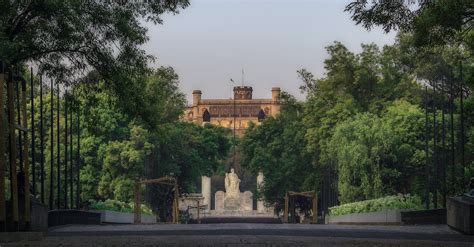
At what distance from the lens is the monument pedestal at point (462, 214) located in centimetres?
1938

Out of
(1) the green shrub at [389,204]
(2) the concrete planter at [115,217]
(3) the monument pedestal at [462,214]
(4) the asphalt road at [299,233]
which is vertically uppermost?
(3) the monument pedestal at [462,214]

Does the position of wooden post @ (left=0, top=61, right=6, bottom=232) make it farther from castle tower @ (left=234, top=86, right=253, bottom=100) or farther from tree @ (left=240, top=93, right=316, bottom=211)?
castle tower @ (left=234, top=86, right=253, bottom=100)

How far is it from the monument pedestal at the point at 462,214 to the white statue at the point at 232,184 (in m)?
100

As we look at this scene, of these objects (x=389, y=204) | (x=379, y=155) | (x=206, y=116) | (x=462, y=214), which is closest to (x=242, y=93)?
(x=206, y=116)

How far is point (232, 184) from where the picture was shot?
404ft

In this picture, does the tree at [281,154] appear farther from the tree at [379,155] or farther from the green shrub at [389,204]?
the green shrub at [389,204]

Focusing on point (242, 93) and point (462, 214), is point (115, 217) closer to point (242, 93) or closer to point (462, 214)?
point (462, 214)

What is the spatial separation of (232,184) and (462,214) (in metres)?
103

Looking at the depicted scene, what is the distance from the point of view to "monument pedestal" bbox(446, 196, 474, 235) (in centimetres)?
1938

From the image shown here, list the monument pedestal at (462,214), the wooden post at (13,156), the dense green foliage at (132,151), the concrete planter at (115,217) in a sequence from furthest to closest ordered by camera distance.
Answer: the dense green foliage at (132,151)
the concrete planter at (115,217)
the monument pedestal at (462,214)
the wooden post at (13,156)

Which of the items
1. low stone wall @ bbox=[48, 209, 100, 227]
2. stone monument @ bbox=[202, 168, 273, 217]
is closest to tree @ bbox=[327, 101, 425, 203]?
low stone wall @ bbox=[48, 209, 100, 227]

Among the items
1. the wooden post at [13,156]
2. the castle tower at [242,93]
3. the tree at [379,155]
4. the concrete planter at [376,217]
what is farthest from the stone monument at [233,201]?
the wooden post at [13,156]

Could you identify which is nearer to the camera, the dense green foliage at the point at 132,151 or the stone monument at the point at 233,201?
the dense green foliage at the point at 132,151

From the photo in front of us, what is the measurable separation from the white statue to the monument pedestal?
10026cm
